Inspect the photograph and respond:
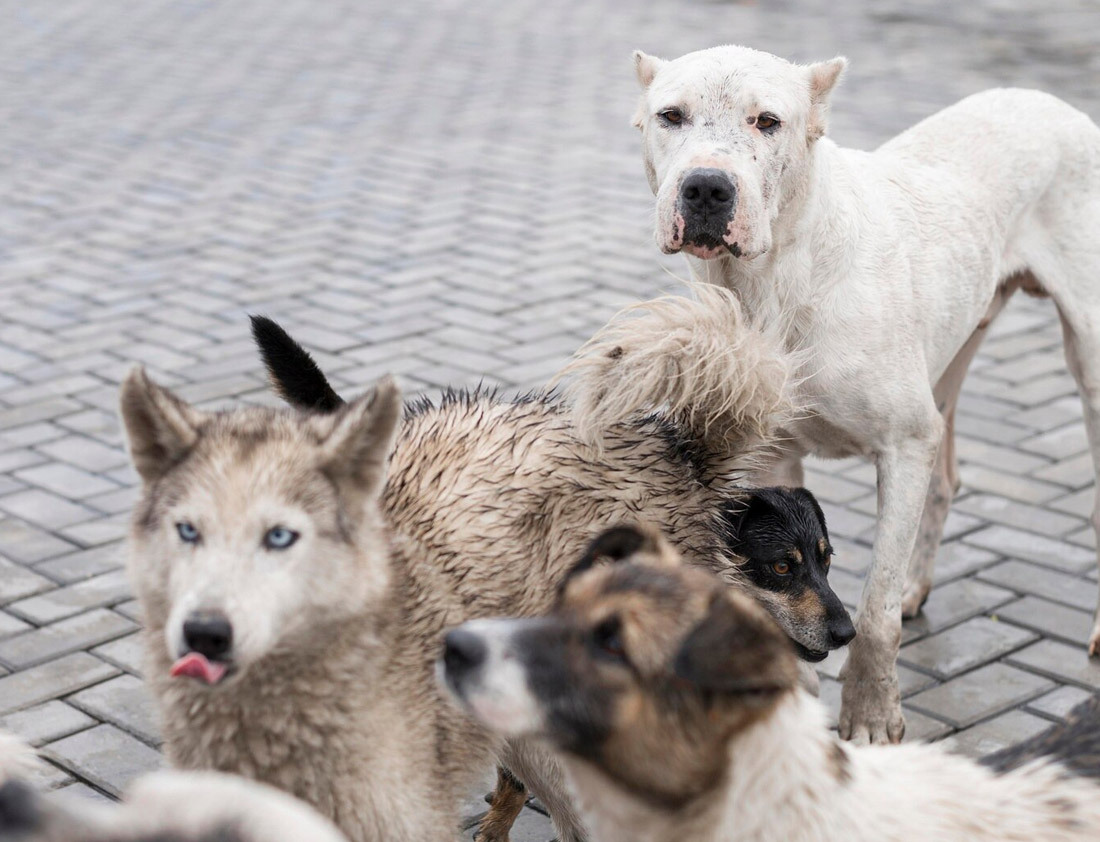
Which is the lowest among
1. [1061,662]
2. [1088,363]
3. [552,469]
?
[1061,662]

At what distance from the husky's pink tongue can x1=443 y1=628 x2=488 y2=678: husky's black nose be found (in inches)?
18.3

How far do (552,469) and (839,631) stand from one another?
115 centimetres

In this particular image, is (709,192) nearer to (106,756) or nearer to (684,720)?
(684,720)

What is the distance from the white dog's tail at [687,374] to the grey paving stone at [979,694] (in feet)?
4.52

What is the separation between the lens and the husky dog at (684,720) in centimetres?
264

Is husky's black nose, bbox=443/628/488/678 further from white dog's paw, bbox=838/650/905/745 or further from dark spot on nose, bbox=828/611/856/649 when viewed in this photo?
white dog's paw, bbox=838/650/905/745

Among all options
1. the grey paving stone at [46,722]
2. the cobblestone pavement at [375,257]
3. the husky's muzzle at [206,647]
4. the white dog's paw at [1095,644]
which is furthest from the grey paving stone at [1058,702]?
the grey paving stone at [46,722]

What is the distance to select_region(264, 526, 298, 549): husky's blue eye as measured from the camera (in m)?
2.90

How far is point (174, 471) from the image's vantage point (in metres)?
3.03

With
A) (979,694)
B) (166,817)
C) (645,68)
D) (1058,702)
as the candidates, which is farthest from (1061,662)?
(166,817)

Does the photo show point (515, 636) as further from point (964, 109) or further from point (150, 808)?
point (964, 109)

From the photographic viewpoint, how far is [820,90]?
14.5 feet

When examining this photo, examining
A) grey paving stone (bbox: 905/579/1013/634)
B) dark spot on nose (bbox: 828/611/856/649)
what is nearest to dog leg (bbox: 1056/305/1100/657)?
grey paving stone (bbox: 905/579/1013/634)

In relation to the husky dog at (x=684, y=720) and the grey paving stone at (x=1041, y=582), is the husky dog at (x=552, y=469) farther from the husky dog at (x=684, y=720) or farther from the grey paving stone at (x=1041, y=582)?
the grey paving stone at (x=1041, y=582)
